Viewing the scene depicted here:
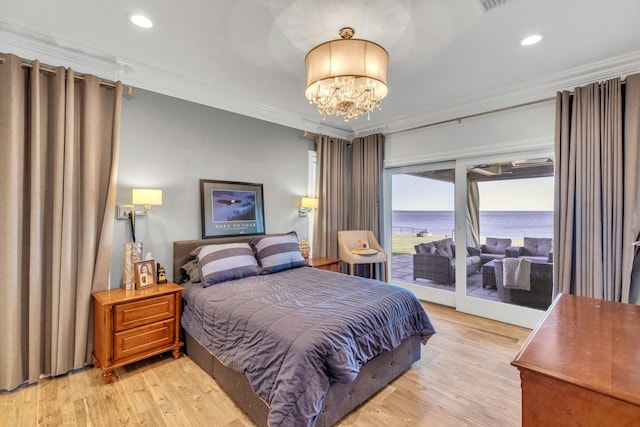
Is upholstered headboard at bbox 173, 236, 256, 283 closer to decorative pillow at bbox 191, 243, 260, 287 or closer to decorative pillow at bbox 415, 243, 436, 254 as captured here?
decorative pillow at bbox 191, 243, 260, 287

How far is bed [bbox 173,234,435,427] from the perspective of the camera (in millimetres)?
1610

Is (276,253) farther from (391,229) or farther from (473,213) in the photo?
(473,213)

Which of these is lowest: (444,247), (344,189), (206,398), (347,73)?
(206,398)

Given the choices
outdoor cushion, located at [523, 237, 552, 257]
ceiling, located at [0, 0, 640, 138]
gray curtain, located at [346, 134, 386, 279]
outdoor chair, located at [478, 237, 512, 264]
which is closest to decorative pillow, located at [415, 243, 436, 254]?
gray curtain, located at [346, 134, 386, 279]

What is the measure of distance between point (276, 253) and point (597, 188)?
3.17 meters

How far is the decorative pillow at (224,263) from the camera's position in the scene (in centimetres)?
276

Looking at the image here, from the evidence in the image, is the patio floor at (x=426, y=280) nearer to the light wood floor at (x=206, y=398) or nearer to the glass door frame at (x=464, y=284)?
the glass door frame at (x=464, y=284)

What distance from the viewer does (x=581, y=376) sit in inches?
35.5

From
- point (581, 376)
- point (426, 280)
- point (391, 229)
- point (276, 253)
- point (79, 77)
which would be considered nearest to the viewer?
point (581, 376)

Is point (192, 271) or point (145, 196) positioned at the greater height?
point (145, 196)

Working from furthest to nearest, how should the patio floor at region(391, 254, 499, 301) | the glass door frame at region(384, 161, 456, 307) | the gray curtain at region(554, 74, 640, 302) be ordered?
the glass door frame at region(384, 161, 456, 307) → the patio floor at region(391, 254, 499, 301) → the gray curtain at region(554, 74, 640, 302)

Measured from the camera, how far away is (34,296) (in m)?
2.25

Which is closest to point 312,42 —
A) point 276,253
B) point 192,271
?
point 276,253

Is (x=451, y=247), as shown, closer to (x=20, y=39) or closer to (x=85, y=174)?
(x=85, y=174)
